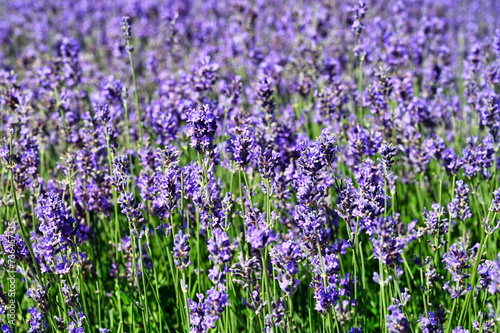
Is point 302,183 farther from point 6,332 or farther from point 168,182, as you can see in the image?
point 6,332

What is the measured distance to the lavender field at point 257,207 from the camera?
2.02 meters

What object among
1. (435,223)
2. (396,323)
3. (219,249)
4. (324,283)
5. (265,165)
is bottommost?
(396,323)

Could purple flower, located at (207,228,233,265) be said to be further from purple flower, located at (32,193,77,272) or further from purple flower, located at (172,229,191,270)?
purple flower, located at (32,193,77,272)

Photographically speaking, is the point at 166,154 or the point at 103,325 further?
the point at 103,325

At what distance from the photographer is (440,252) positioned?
9.43ft

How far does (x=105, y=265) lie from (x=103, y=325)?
21.2 inches

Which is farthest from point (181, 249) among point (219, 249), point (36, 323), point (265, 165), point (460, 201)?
point (460, 201)

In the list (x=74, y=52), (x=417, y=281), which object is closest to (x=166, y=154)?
(x=417, y=281)

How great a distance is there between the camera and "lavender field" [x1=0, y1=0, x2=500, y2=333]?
2023mm

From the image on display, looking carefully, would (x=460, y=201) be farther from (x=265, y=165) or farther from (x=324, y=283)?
(x=265, y=165)

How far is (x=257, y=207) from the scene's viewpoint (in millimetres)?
3111

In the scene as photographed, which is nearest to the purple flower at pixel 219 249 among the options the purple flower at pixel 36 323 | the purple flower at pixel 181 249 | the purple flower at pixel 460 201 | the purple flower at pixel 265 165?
the purple flower at pixel 181 249

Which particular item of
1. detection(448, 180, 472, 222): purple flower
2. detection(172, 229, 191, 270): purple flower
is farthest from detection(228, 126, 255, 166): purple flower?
detection(448, 180, 472, 222): purple flower

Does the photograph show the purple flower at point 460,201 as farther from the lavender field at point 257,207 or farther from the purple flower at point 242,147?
the purple flower at point 242,147
